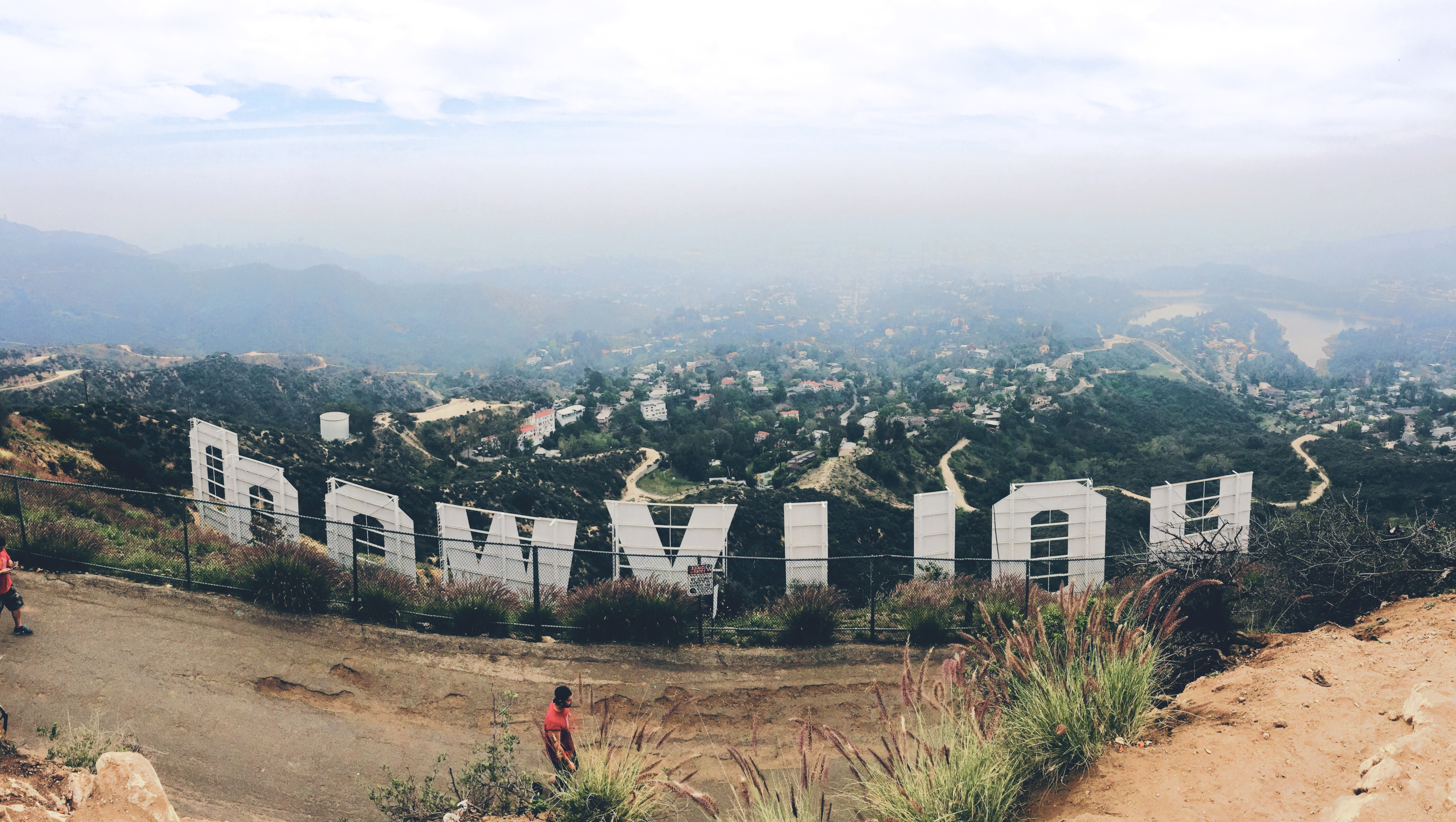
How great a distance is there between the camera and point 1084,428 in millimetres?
57688

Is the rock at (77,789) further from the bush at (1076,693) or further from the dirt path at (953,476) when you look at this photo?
the dirt path at (953,476)

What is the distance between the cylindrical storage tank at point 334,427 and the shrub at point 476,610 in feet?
102

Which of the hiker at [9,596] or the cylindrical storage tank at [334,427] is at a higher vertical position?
the hiker at [9,596]

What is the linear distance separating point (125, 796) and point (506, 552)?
658cm

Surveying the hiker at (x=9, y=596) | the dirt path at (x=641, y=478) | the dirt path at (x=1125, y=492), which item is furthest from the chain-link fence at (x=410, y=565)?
the dirt path at (x=1125, y=492)

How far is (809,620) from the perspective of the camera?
27.7 feet

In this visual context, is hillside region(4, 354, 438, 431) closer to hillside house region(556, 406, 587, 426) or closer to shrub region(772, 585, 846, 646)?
hillside house region(556, 406, 587, 426)

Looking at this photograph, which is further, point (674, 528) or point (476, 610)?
point (674, 528)

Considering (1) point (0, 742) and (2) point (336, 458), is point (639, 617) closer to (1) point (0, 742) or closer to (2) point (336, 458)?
(1) point (0, 742)

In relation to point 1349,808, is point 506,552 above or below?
below

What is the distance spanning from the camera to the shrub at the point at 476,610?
8219 mm

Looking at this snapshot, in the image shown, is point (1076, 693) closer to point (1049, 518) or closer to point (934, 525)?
point (934, 525)

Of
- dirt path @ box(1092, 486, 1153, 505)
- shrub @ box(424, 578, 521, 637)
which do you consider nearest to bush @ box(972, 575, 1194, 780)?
shrub @ box(424, 578, 521, 637)

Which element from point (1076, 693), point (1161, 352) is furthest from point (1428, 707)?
point (1161, 352)
